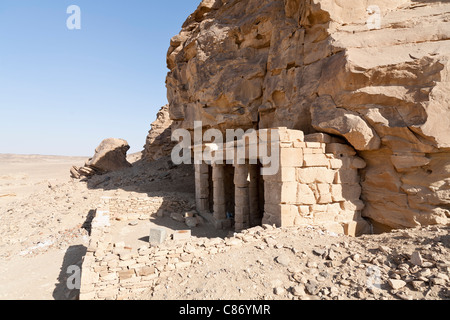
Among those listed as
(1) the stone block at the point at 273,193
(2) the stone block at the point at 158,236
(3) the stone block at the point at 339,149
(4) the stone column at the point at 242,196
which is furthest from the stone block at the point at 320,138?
(2) the stone block at the point at 158,236

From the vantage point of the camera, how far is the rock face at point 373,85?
6875 mm

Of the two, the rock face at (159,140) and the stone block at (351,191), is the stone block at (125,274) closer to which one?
the stone block at (351,191)

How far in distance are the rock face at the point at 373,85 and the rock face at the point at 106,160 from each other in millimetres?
14754

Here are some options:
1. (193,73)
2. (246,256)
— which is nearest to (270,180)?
(246,256)

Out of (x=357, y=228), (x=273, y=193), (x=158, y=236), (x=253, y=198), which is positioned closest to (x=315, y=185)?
(x=273, y=193)

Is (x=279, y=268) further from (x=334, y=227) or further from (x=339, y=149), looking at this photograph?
(x=339, y=149)

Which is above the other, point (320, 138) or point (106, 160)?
point (320, 138)

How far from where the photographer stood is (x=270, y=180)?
7754 mm

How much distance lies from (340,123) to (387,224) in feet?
11.8

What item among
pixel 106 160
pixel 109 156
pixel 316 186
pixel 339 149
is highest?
pixel 109 156

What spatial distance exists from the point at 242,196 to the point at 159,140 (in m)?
16.5

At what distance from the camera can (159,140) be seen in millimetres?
24078

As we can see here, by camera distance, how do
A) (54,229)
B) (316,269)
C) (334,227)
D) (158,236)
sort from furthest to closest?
(54,229) < (158,236) < (334,227) < (316,269)
